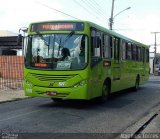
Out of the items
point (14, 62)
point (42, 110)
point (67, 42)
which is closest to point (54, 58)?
point (67, 42)

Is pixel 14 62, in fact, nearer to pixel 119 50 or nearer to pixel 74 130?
pixel 119 50

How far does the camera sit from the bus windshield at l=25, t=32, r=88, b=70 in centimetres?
1346

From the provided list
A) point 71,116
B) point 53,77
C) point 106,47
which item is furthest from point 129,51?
point 71,116

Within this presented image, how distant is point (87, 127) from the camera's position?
10117mm

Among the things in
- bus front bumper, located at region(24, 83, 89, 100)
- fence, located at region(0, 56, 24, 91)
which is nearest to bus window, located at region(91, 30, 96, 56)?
bus front bumper, located at region(24, 83, 89, 100)

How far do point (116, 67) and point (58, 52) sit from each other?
4722 millimetres

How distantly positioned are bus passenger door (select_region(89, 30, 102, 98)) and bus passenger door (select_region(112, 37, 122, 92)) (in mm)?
2313

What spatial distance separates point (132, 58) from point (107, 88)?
5627mm

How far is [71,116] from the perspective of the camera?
1198 centimetres

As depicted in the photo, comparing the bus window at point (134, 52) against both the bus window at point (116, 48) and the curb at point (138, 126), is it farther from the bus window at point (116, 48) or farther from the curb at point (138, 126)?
the curb at point (138, 126)

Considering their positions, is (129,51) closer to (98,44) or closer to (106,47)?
(106,47)

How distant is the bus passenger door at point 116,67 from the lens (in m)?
17.1

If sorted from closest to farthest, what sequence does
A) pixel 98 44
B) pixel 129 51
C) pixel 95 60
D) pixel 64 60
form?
pixel 64 60 < pixel 95 60 < pixel 98 44 < pixel 129 51

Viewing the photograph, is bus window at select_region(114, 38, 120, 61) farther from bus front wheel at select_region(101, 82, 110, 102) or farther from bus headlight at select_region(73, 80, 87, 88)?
bus headlight at select_region(73, 80, 87, 88)
